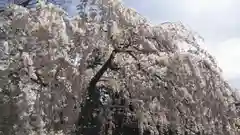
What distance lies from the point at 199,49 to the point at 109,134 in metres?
2.24

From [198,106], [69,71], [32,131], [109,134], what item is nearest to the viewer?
[32,131]

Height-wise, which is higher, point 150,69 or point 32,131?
point 150,69

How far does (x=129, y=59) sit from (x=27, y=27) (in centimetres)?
208

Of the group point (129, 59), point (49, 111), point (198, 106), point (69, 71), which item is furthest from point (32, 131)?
point (198, 106)

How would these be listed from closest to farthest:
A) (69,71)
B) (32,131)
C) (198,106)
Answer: (32,131) < (69,71) < (198,106)

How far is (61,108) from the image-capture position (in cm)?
748

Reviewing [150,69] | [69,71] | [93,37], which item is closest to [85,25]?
[93,37]

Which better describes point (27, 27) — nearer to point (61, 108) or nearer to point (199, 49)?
point (61, 108)

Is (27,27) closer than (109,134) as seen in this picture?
Yes

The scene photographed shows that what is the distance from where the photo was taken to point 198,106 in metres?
8.05

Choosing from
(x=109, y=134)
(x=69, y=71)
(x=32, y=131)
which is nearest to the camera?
(x=32, y=131)

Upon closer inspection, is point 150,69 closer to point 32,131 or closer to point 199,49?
point 199,49

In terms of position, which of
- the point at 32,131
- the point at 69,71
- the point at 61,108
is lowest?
the point at 32,131

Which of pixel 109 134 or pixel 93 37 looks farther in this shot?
pixel 109 134
